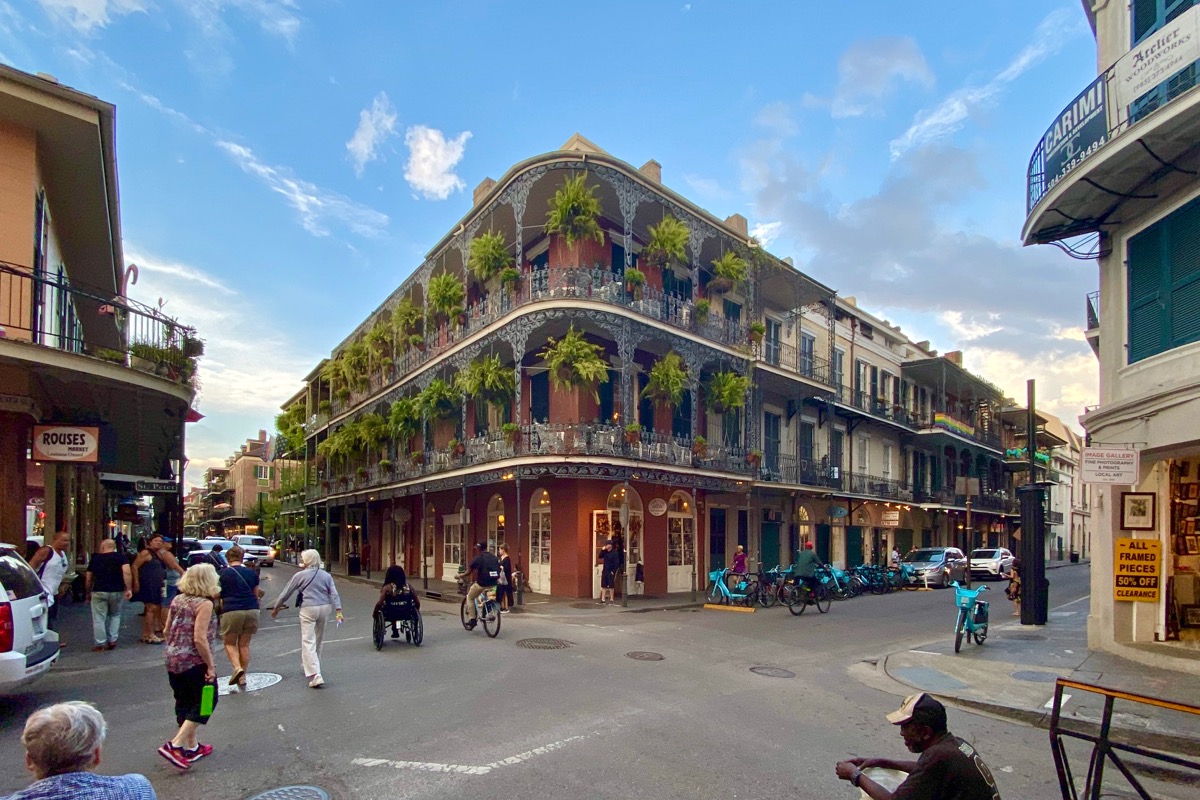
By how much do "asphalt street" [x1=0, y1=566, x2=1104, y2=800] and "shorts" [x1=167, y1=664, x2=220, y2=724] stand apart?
42 cm

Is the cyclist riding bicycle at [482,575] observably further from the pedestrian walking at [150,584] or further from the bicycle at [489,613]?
the pedestrian walking at [150,584]

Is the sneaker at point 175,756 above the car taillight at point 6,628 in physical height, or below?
below

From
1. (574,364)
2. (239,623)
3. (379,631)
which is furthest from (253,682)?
(574,364)

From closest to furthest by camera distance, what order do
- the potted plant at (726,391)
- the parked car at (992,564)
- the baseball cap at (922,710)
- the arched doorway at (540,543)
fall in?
the baseball cap at (922,710), the arched doorway at (540,543), the potted plant at (726,391), the parked car at (992,564)

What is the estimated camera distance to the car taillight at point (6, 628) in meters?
6.61

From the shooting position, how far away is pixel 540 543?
2103cm

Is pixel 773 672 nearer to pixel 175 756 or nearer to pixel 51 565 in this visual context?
pixel 175 756

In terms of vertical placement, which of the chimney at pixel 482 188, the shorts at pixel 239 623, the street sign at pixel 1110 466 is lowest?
the shorts at pixel 239 623

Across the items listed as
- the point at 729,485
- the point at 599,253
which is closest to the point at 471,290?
the point at 599,253

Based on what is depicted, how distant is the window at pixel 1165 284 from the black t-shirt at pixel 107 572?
51.8 feet

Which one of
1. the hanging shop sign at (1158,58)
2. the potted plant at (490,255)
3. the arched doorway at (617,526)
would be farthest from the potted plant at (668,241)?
the hanging shop sign at (1158,58)

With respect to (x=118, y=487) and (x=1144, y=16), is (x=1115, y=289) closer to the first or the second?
(x=1144, y=16)

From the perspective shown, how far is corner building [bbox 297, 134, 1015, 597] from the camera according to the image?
19094mm

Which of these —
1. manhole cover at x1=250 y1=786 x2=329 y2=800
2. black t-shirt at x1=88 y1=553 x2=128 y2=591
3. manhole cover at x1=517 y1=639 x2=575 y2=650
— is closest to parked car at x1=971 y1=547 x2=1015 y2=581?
manhole cover at x1=517 y1=639 x2=575 y2=650
